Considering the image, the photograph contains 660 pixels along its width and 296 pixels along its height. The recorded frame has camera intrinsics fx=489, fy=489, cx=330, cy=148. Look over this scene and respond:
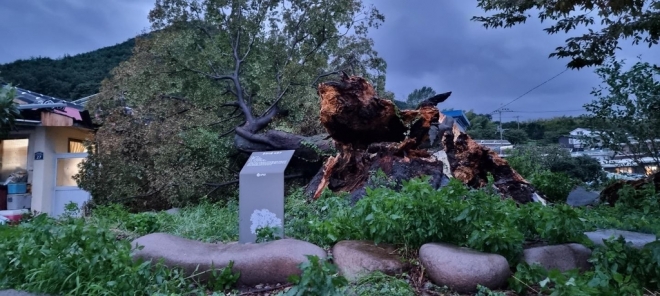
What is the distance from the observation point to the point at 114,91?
12336 mm

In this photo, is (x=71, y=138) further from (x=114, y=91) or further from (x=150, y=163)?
(x=150, y=163)

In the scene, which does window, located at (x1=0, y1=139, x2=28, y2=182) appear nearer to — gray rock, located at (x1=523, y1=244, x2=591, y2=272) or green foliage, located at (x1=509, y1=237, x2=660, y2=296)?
gray rock, located at (x1=523, y1=244, x2=591, y2=272)

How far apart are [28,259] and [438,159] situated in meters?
6.53

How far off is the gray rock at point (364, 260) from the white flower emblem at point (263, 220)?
1.14 metres

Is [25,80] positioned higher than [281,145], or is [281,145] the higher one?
[25,80]

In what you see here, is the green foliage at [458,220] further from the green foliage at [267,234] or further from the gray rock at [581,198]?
the gray rock at [581,198]

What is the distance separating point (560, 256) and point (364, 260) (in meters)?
1.62

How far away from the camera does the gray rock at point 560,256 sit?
3.96 meters

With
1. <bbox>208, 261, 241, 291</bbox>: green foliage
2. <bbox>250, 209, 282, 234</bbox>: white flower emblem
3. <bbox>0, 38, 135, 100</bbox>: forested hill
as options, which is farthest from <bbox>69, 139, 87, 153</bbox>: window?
<bbox>208, 261, 241, 291</bbox>: green foliage

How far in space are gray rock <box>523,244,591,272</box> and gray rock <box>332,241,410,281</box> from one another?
3.39 feet

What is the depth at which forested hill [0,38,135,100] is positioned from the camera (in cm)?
1866

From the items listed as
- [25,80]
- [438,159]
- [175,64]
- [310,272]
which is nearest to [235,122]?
[175,64]

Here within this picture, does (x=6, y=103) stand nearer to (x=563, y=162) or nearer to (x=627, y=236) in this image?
(x=627, y=236)

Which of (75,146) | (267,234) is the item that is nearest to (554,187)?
(267,234)
